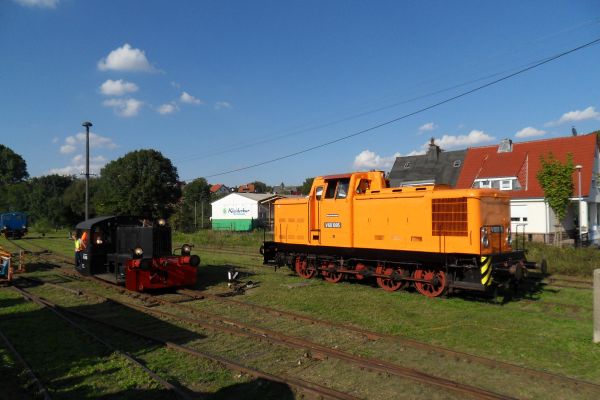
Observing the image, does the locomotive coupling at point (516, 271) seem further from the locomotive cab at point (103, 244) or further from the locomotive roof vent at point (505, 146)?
the locomotive roof vent at point (505, 146)

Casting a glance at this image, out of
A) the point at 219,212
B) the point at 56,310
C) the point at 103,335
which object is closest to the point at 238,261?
the point at 56,310

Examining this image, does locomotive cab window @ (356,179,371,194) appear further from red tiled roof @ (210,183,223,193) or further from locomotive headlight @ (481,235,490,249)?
red tiled roof @ (210,183,223,193)

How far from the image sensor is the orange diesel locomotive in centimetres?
995

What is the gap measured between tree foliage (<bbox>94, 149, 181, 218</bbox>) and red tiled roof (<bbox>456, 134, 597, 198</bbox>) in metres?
37.7

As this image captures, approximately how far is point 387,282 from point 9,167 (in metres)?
115

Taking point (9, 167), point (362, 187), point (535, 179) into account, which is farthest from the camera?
point (9, 167)

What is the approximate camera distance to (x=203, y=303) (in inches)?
404

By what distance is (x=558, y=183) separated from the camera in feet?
71.2

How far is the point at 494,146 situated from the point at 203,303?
1164 inches

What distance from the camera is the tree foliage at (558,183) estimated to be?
2158cm

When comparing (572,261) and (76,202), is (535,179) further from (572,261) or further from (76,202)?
(76,202)

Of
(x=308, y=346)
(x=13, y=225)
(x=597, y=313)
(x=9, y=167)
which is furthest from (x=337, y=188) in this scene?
(x=9, y=167)

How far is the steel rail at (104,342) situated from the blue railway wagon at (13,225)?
109ft

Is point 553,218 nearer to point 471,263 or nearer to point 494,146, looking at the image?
point 494,146
